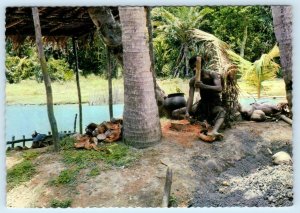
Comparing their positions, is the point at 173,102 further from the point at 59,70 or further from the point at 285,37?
the point at 285,37

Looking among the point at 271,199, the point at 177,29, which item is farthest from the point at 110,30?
Result: the point at 271,199

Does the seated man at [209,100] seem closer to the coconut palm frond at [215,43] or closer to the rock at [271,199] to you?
the coconut palm frond at [215,43]

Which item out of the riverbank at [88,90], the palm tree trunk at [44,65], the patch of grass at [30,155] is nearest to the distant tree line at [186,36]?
the riverbank at [88,90]

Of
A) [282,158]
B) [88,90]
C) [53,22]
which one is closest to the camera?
[282,158]

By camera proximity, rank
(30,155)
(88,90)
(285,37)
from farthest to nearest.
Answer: (88,90)
(30,155)
(285,37)

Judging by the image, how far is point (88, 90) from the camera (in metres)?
6.67

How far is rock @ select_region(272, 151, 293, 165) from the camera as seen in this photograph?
13.9 ft

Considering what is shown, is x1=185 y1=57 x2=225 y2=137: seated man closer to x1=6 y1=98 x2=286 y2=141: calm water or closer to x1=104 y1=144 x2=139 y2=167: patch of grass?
x1=6 y1=98 x2=286 y2=141: calm water

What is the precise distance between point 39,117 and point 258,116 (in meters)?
2.58

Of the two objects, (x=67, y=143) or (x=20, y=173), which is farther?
(x=67, y=143)

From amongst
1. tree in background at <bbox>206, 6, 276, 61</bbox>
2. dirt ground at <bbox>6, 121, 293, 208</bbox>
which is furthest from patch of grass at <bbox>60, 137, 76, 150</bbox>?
tree in background at <bbox>206, 6, 276, 61</bbox>

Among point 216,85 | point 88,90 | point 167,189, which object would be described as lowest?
point 167,189

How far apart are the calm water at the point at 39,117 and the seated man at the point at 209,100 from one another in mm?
974

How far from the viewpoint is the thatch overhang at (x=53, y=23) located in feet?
18.8
